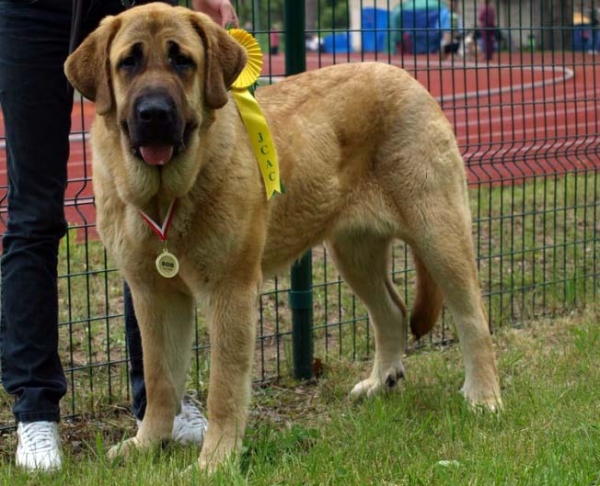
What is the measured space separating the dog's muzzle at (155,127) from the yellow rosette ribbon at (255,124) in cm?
46

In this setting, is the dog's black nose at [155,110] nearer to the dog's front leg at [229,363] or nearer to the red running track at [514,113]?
the dog's front leg at [229,363]

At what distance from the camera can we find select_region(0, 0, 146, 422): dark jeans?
12.4 feet

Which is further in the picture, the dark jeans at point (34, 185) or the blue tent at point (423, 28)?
the blue tent at point (423, 28)

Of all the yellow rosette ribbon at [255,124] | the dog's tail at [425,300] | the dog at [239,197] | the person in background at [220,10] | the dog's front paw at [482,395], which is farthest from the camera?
the dog's tail at [425,300]

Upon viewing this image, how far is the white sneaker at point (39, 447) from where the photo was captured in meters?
3.78

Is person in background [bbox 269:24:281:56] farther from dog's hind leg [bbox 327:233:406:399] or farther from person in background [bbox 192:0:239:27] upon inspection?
dog's hind leg [bbox 327:233:406:399]

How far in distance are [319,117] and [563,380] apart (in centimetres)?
166

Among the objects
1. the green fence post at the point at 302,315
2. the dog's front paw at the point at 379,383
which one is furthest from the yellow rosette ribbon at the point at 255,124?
the dog's front paw at the point at 379,383

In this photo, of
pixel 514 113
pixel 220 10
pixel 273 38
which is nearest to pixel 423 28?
pixel 220 10

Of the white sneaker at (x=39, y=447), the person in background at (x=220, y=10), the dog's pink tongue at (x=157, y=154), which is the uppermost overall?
the person in background at (x=220, y=10)

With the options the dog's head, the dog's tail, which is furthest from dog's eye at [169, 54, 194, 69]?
the dog's tail

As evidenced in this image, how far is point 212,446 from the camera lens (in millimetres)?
3764

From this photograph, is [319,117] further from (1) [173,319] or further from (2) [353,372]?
(2) [353,372]

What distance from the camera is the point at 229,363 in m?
3.79
